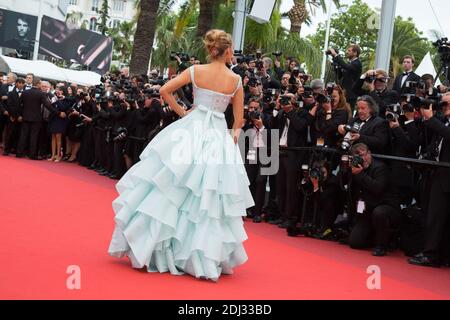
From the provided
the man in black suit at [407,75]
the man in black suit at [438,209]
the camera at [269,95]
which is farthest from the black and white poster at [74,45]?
the man in black suit at [438,209]

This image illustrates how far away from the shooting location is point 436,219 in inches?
332

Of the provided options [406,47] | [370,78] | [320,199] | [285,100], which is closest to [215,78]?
[320,199]

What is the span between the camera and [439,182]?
8.47 meters

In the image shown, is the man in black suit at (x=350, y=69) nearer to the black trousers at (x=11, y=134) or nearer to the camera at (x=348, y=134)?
the camera at (x=348, y=134)

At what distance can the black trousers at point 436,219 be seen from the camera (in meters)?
8.44

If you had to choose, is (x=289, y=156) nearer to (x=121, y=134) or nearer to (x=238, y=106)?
(x=238, y=106)

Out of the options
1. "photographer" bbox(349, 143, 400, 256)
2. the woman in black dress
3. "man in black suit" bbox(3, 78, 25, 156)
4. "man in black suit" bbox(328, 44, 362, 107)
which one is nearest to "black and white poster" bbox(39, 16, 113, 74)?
"man in black suit" bbox(3, 78, 25, 156)

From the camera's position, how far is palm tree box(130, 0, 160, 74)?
20594 mm

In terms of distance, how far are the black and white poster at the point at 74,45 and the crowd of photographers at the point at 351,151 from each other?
3252 cm

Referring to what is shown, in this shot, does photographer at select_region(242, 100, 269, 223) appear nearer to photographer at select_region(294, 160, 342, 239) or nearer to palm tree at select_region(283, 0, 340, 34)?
photographer at select_region(294, 160, 342, 239)

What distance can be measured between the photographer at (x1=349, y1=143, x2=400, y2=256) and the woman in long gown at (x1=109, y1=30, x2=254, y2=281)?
272 cm

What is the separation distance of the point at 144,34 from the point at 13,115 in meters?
4.24

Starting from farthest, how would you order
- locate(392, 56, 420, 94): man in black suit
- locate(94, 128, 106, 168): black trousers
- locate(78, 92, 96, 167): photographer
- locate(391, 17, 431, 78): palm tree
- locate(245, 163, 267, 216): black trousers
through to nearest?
1. locate(391, 17, 431, 78): palm tree
2. locate(78, 92, 96, 167): photographer
3. locate(94, 128, 106, 168): black trousers
4. locate(245, 163, 267, 216): black trousers
5. locate(392, 56, 420, 94): man in black suit

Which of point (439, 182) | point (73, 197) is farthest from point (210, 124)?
point (73, 197)
